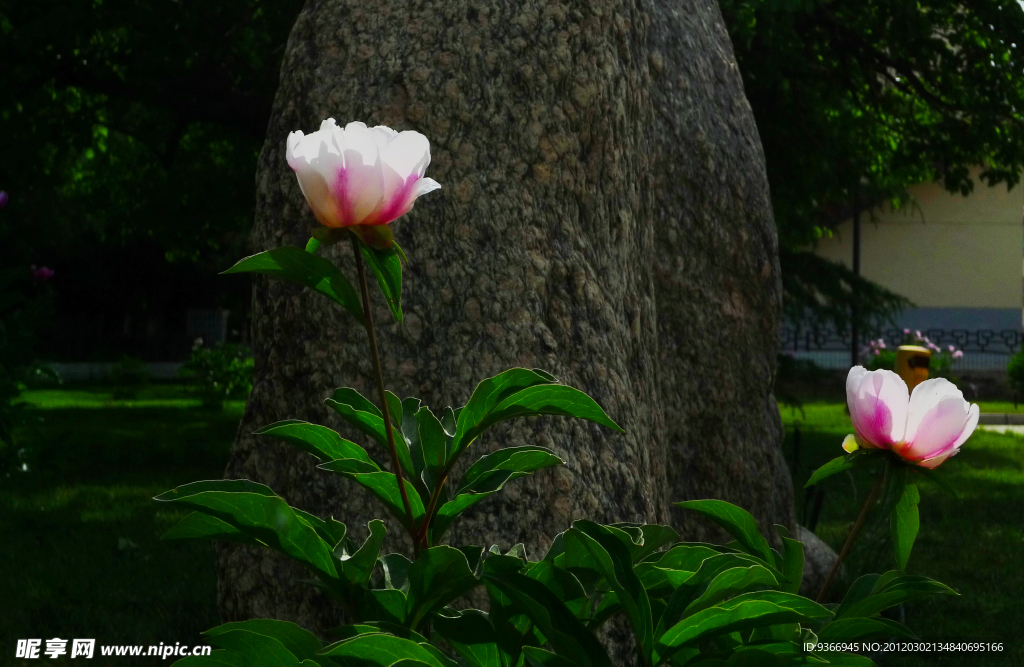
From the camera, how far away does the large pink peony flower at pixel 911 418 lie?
1364mm

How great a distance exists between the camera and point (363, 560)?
4.38 ft

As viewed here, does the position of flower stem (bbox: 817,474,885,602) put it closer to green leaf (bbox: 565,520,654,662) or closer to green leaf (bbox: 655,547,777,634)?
green leaf (bbox: 655,547,777,634)

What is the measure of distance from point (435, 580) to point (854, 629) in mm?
547

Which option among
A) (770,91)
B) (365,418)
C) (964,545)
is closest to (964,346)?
(770,91)

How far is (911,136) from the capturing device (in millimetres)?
10578

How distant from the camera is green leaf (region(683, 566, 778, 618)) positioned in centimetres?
125

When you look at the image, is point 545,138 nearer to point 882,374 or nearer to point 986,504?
point 882,374

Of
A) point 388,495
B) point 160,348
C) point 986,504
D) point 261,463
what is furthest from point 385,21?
point 160,348

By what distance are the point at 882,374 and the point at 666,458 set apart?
185 cm

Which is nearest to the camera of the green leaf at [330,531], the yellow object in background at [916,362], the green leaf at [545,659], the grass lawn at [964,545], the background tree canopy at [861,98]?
the green leaf at [545,659]

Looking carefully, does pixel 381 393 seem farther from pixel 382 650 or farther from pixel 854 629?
pixel 854 629

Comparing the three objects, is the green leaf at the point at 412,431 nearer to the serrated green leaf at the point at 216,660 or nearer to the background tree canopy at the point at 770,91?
the serrated green leaf at the point at 216,660

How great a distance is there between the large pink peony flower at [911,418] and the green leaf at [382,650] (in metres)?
0.64

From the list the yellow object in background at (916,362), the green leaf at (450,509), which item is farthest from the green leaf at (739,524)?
the yellow object in background at (916,362)
